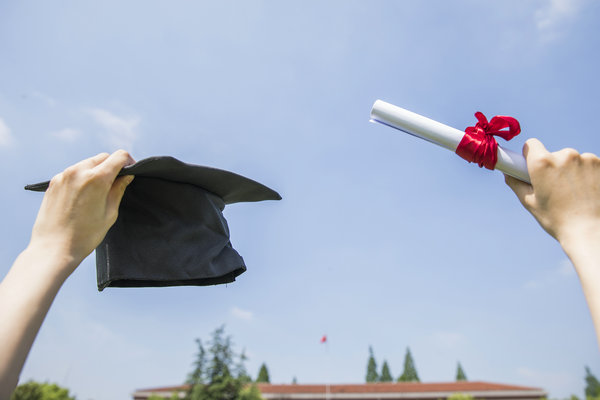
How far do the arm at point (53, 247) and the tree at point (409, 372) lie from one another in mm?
61353

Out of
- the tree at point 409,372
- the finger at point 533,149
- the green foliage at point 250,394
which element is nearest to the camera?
the finger at point 533,149

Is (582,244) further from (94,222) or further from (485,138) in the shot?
(94,222)

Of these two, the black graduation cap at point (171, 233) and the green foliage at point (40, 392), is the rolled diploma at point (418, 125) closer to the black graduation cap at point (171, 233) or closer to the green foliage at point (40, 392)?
the black graduation cap at point (171, 233)

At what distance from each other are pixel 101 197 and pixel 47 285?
0.92 ft

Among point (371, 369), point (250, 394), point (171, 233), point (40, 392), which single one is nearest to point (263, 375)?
point (371, 369)

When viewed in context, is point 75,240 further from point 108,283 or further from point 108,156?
point 108,283

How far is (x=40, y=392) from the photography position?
22547 millimetres

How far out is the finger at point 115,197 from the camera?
3.63 feet

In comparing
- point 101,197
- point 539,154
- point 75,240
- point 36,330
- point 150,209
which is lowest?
point 36,330

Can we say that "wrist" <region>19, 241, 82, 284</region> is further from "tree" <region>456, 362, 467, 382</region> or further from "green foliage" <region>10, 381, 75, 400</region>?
"tree" <region>456, 362, 467, 382</region>

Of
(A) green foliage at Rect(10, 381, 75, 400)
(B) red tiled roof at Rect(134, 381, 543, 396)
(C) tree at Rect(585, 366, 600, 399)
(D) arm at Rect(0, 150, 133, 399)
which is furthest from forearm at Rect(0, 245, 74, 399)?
(C) tree at Rect(585, 366, 600, 399)

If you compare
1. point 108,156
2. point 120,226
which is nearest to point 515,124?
point 108,156

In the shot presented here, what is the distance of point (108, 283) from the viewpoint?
153 centimetres

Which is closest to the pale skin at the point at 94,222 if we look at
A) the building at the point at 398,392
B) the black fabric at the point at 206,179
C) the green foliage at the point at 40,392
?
the black fabric at the point at 206,179
